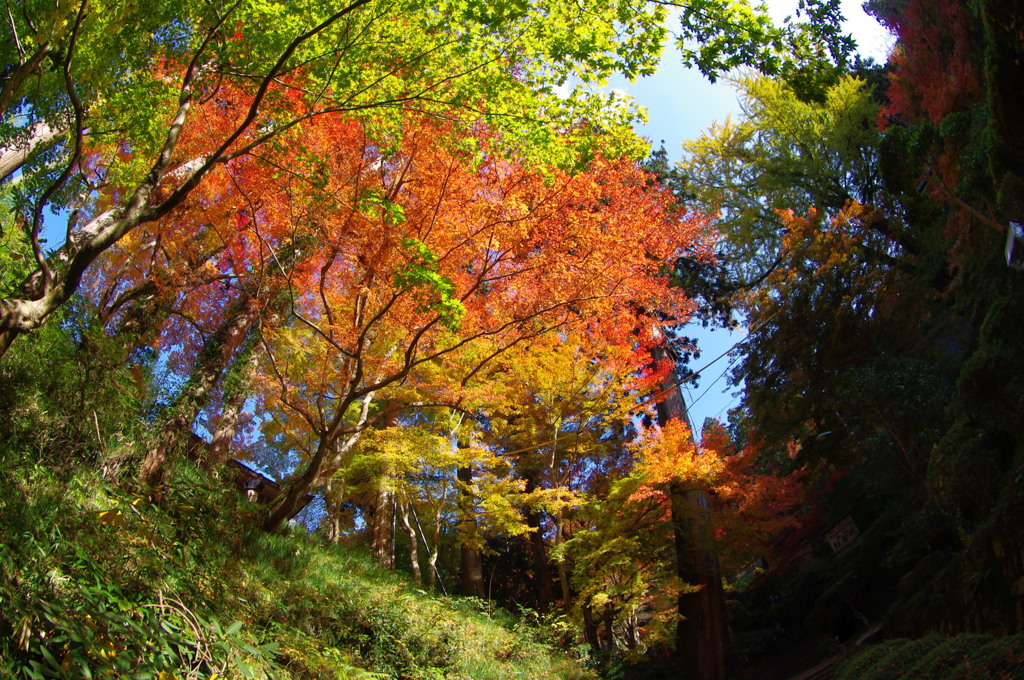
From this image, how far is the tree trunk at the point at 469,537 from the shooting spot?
1291cm

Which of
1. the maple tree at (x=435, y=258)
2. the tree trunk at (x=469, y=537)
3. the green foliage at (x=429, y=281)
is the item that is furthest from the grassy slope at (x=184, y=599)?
the tree trunk at (x=469, y=537)

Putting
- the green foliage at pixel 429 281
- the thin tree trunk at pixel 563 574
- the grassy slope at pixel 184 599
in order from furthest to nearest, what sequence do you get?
1. the thin tree trunk at pixel 563 574
2. the green foliage at pixel 429 281
3. the grassy slope at pixel 184 599

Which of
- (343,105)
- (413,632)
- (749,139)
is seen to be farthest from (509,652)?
(749,139)

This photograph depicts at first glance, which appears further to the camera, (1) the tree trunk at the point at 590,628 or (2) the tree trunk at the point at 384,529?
(2) the tree trunk at the point at 384,529

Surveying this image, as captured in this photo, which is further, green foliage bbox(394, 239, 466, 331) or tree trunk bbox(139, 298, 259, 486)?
tree trunk bbox(139, 298, 259, 486)

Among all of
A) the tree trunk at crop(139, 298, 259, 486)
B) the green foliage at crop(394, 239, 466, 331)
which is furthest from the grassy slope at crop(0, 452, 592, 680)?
the green foliage at crop(394, 239, 466, 331)

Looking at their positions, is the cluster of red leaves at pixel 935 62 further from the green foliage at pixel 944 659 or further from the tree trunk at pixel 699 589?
the green foliage at pixel 944 659

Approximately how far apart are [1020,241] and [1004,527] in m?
3.91

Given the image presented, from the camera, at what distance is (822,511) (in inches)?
658

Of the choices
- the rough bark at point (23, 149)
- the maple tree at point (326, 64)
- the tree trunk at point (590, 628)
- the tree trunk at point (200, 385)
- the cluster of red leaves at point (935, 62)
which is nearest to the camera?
the maple tree at point (326, 64)

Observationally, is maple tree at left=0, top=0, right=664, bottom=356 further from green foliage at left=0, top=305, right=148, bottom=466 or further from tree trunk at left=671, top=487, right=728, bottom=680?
tree trunk at left=671, top=487, right=728, bottom=680

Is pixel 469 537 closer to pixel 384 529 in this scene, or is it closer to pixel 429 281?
pixel 384 529

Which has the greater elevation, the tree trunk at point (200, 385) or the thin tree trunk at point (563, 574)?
the tree trunk at point (200, 385)

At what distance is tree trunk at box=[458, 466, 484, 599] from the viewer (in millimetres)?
12906
